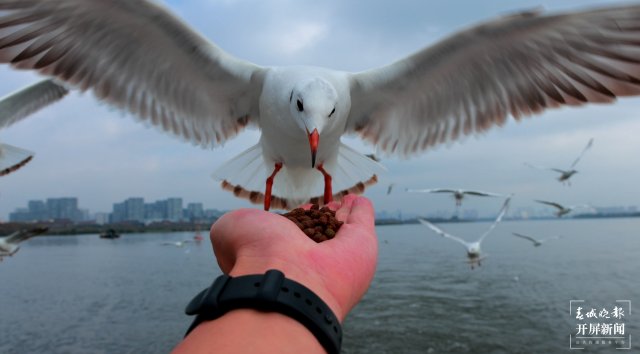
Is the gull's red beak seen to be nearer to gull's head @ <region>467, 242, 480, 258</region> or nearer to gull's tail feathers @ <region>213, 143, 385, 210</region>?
gull's tail feathers @ <region>213, 143, 385, 210</region>

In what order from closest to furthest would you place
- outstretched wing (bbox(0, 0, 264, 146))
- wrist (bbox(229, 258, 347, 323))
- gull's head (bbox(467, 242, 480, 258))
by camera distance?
wrist (bbox(229, 258, 347, 323)) → outstretched wing (bbox(0, 0, 264, 146)) → gull's head (bbox(467, 242, 480, 258))

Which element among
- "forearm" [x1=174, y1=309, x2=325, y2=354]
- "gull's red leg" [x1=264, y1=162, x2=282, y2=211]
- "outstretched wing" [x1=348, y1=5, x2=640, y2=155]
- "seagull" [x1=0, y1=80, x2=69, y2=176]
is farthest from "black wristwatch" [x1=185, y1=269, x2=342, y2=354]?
"seagull" [x1=0, y1=80, x2=69, y2=176]

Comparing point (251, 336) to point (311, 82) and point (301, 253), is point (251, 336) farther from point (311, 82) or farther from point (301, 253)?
point (311, 82)

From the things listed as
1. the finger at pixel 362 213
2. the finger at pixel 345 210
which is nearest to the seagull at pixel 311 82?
the finger at pixel 345 210

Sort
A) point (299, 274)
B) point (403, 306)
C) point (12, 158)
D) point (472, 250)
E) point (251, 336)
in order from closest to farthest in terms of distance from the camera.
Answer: point (251, 336)
point (299, 274)
point (12, 158)
point (472, 250)
point (403, 306)

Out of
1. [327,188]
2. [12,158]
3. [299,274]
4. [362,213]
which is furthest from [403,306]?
[299,274]

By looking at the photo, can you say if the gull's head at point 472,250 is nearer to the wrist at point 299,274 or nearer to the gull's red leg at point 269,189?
the gull's red leg at point 269,189
